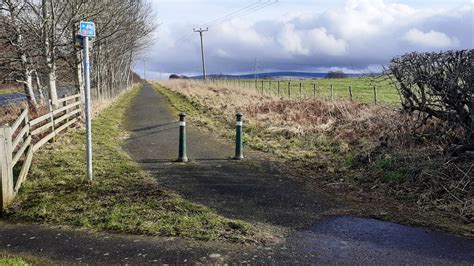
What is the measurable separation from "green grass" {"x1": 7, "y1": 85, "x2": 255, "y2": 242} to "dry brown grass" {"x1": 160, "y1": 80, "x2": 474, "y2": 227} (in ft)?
10.1

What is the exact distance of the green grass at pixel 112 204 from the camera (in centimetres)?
534

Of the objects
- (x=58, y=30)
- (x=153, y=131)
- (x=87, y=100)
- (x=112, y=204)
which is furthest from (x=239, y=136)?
(x=58, y=30)

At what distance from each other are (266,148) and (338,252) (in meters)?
6.41

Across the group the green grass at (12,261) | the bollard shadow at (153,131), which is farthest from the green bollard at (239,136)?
the green grass at (12,261)

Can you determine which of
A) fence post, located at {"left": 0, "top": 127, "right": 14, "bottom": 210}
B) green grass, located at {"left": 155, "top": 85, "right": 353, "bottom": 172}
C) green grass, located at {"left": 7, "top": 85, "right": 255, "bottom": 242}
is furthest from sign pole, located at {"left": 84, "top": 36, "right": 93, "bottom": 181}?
green grass, located at {"left": 155, "top": 85, "right": 353, "bottom": 172}

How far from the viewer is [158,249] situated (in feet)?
15.5

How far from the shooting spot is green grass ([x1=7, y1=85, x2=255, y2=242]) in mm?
5344

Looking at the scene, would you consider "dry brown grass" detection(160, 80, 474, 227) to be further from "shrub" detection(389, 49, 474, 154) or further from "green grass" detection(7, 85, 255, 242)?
"green grass" detection(7, 85, 255, 242)

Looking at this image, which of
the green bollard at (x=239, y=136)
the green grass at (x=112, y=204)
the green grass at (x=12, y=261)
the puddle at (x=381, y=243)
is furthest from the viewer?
the green bollard at (x=239, y=136)

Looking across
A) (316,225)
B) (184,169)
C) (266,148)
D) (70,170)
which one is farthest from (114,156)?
(316,225)

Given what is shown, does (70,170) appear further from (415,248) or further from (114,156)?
(415,248)

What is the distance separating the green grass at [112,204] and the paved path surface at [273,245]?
0.27m

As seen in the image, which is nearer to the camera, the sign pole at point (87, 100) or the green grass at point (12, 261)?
the green grass at point (12, 261)

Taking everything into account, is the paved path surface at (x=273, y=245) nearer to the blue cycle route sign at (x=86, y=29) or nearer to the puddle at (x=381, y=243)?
the puddle at (x=381, y=243)
